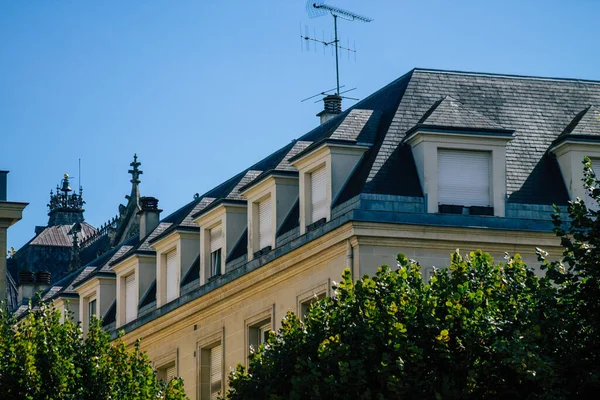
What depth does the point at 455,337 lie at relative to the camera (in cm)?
3838

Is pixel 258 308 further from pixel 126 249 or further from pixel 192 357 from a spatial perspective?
pixel 126 249

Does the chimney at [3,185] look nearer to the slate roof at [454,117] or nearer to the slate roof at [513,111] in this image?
the slate roof at [513,111]

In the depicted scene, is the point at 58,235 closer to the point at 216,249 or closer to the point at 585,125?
the point at 216,249

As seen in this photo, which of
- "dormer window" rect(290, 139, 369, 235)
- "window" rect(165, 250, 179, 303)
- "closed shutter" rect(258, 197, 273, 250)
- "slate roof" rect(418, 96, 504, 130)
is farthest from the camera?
"window" rect(165, 250, 179, 303)

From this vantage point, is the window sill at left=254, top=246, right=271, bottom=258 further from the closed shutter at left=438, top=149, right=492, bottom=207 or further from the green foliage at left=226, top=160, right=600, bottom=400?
the green foliage at left=226, top=160, right=600, bottom=400

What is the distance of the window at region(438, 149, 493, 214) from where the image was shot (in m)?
49.8

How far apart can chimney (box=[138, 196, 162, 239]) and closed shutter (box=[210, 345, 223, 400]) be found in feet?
42.7

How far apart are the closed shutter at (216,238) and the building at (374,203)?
0.22 ft

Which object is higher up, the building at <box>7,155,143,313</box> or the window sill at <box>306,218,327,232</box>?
the building at <box>7,155,143,313</box>

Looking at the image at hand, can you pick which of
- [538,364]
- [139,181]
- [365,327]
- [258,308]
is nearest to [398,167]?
[258,308]

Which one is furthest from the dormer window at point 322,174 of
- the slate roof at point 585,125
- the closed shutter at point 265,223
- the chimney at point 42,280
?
the chimney at point 42,280

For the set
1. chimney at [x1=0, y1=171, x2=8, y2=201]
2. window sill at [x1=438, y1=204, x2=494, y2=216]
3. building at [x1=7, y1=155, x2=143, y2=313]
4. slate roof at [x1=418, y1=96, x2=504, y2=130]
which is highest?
building at [x1=7, y1=155, x2=143, y2=313]

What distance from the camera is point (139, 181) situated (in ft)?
355

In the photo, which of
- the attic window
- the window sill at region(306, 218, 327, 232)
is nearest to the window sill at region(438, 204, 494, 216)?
the window sill at region(306, 218, 327, 232)
